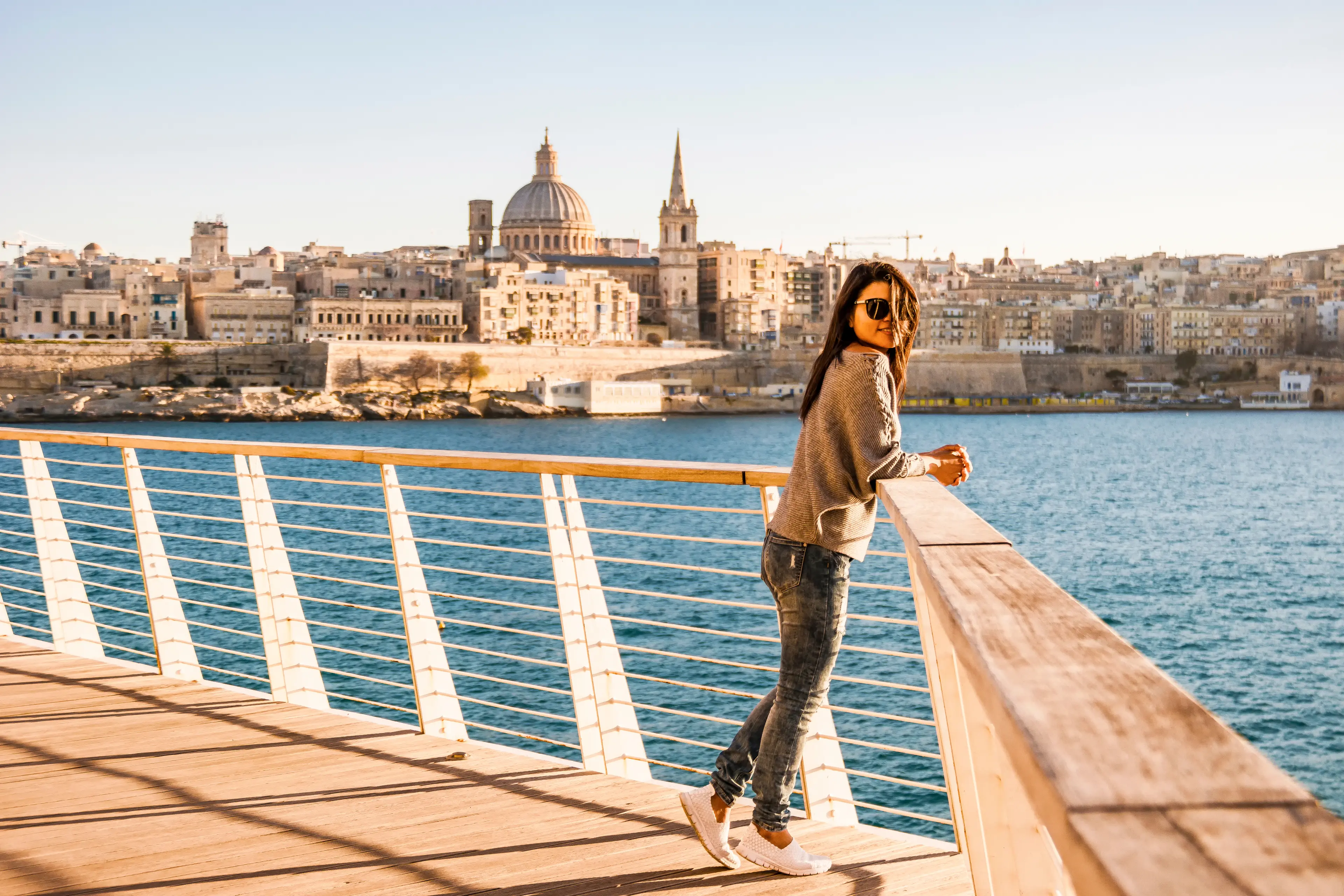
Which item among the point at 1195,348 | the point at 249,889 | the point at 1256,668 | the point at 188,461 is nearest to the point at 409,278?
the point at 188,461

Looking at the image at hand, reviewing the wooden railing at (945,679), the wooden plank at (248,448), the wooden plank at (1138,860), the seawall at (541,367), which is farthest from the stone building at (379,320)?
the wooden plank at (1138,860)

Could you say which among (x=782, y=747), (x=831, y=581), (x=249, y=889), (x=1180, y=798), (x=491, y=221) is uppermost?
(x=491, y=221)

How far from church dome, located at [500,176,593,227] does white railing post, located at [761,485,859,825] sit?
81853 millimetres

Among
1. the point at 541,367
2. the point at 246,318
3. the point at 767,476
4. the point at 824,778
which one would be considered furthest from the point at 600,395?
the point at 767,476

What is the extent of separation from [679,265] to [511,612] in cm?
6621

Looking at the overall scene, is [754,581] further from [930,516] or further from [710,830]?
[930,516]

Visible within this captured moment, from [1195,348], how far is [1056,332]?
832 cm

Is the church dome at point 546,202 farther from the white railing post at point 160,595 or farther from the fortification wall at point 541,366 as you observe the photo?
the white railing post at point 160,595

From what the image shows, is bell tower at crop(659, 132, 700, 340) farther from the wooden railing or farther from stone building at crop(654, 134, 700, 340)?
the wooden railing

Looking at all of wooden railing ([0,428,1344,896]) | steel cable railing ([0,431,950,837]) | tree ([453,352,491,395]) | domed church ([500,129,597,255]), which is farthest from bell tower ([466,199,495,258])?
wooden railing ([0,428,1344,896])

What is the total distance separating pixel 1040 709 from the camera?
2.18 feet

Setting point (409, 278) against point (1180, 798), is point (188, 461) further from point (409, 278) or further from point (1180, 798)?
point (1180, 798)

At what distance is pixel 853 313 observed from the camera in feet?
6.18

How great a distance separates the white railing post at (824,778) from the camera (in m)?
2.29
